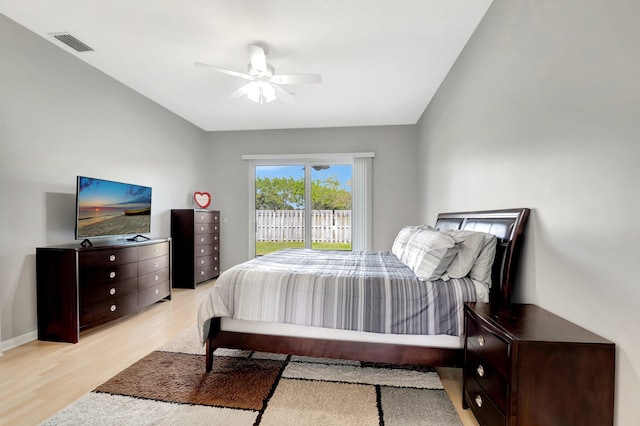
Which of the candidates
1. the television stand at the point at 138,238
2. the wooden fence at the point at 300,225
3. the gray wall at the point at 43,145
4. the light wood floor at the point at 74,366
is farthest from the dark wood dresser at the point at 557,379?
the wooden fence at the point at 300,225

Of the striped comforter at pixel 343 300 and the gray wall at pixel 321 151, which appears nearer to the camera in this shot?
the striped comforter at pixel 343 300

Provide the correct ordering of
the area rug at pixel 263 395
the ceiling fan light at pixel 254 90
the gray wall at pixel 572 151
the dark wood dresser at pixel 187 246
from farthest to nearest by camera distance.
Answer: the dark wood dresser at pixel 187 246 → the ceiling fan light at pixel 254 90 → the area rug at pixel 263 395 → the gray wall at pixel 572 151

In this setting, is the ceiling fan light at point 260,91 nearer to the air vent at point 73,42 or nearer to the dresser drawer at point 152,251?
the air vent at point 73,42

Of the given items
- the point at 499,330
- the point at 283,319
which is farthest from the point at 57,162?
the point at 499,330

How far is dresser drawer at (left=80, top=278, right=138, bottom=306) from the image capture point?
2.57 metres

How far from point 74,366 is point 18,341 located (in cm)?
79

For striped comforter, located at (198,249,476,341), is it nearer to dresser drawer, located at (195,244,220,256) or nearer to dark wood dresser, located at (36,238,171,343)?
dark wood dresser, located at (36,238,171,343)

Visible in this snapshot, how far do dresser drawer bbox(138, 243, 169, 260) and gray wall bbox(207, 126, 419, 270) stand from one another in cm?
161

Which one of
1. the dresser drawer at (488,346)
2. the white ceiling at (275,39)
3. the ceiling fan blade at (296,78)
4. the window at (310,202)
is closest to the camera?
the dresser drawer at (488,346)

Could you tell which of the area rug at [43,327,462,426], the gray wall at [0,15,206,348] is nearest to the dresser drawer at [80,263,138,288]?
the gray wall at [0,15,206,348]

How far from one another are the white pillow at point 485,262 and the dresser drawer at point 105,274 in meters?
3.24

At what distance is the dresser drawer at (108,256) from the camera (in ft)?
8.41

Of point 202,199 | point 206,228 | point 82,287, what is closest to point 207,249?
point 206,228

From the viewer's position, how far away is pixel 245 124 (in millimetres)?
4926
